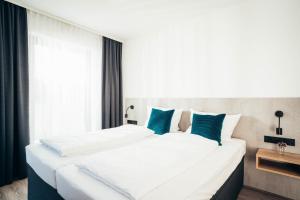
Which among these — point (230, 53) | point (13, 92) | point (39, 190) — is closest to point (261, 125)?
point (230, 53)

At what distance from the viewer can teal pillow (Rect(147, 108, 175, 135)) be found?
2.71 m

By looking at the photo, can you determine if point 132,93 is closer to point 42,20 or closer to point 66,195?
point 42,20

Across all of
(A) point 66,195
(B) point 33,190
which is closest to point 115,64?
(B) point 33,190

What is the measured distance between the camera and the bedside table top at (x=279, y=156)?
74.4 inches

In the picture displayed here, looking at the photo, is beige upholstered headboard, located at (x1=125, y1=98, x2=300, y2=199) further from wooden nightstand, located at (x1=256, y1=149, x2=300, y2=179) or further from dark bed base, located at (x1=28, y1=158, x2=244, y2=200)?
dark bed base, located at (x1=28, y1=158, x2=244, y2=200)

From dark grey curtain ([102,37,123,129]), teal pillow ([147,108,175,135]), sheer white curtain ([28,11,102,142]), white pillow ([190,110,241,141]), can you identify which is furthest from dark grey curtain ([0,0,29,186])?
white pillow ([190,110,241,141])

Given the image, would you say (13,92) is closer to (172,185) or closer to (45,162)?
(45,162)

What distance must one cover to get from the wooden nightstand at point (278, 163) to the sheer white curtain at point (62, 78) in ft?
9.45

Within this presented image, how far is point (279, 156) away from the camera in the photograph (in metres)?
1.99

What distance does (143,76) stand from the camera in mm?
3674

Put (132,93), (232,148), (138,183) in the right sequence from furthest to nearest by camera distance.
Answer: (132,93), (232,148), (138,183)

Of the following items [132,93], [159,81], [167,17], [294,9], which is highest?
[167,17]

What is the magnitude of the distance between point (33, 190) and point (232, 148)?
85.2 inches

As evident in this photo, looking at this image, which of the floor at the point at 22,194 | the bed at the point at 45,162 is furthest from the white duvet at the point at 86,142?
the floor at the point at 22,194
